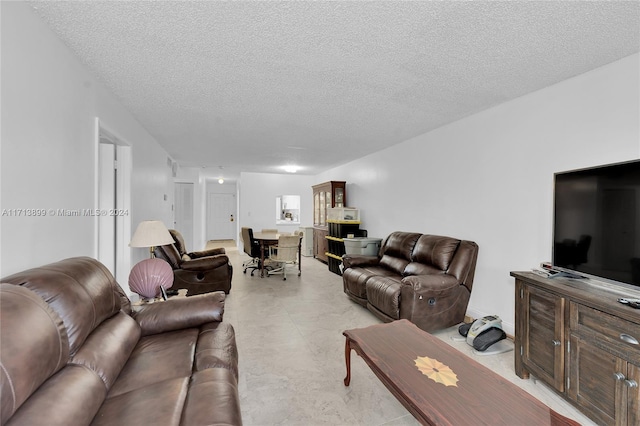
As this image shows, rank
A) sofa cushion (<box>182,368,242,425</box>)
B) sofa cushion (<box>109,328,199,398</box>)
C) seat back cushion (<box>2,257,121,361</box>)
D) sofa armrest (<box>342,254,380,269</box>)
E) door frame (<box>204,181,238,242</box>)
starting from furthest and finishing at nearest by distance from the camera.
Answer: door frame (<box>204,181,238,242</box>)
sofa armrest (<box>342,254,380,269</box>)
sofa cushion (<box>109,328,199,398</box>)
seat back cushion (<box>2,257,121,361</box>)
sofa cushion (<box>182,368,242,425</box>)

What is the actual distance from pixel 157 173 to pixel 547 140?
5.13m

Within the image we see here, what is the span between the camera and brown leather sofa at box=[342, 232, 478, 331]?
9.53ft

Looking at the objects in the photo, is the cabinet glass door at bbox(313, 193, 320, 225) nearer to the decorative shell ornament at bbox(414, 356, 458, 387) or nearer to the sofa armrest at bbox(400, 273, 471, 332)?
the sofa armrest at bbox(400, 273, 471, 332)

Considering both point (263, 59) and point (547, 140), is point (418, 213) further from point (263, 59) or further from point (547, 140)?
point (263, 59)

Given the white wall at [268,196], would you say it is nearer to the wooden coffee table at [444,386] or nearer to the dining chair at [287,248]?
the dining chair at [287,248]

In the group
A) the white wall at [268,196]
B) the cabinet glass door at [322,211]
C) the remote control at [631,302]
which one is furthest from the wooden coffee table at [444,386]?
the white wall at [268,196]

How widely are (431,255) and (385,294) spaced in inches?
32.9

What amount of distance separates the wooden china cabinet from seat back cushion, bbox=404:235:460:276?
3.02m

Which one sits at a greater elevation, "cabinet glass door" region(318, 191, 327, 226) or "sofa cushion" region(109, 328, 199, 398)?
"cabinet glass door" region(318, 191, 327, 226)

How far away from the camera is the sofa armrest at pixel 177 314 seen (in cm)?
199

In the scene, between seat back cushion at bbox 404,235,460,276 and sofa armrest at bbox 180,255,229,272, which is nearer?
seat back cushion at bbox 404,235,460,276

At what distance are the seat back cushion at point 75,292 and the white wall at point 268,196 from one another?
21.0 ft

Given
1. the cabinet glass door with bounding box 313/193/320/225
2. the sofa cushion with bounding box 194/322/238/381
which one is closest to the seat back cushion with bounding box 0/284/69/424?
the sofa cushion with bounding box 194/322/238/381

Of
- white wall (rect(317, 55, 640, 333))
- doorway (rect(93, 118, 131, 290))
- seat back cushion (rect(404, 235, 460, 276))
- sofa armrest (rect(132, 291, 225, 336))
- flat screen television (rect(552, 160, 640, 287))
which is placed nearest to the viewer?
flat screen television (rect(552, 160, 640, 287))
